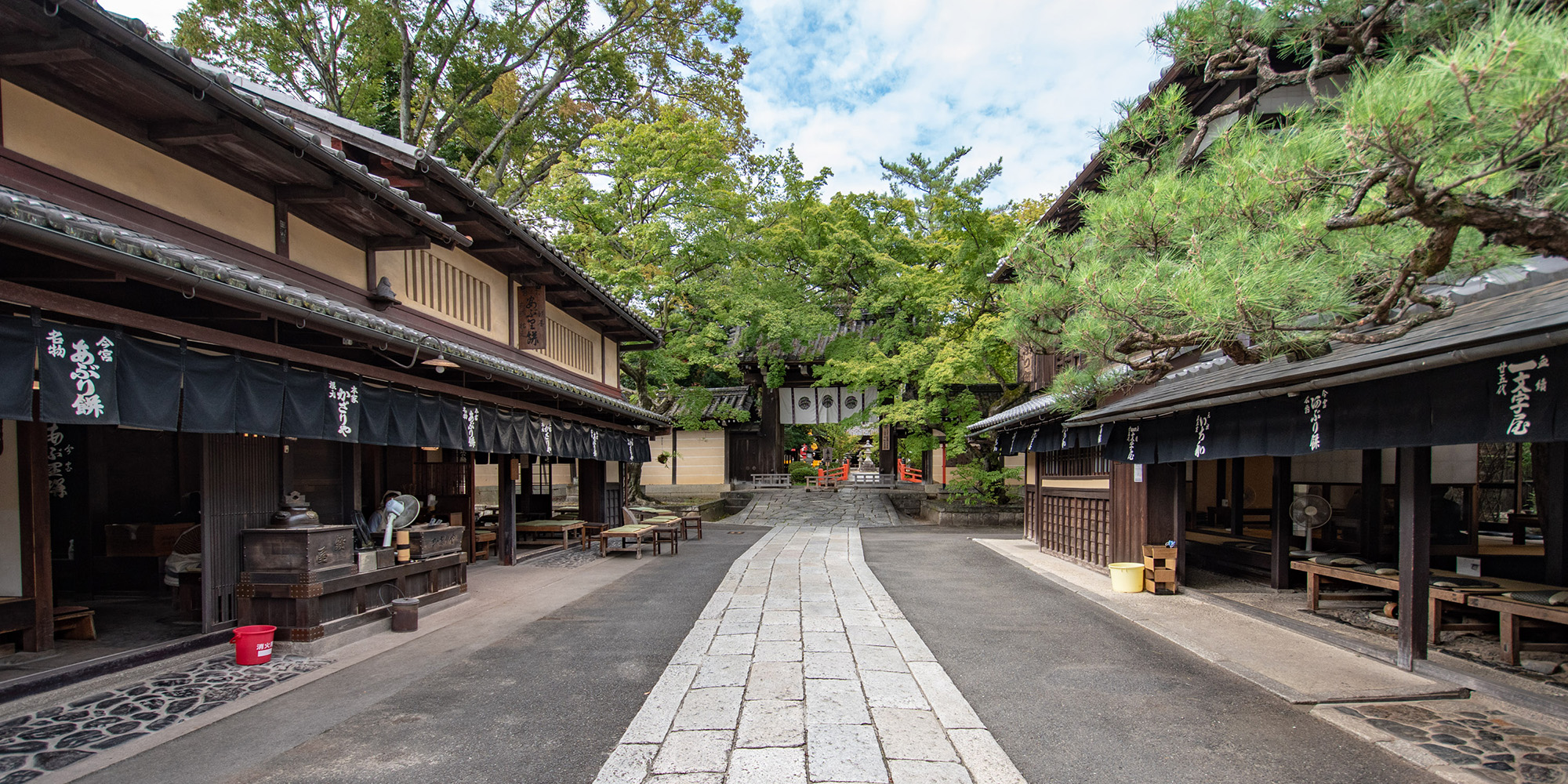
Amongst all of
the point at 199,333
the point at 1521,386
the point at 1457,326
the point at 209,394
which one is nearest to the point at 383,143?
the point at 199,333

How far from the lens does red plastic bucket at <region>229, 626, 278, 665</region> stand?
241 inches

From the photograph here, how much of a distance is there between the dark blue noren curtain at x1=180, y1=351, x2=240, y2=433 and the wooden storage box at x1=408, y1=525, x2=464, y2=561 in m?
3.19

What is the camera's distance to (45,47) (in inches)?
174

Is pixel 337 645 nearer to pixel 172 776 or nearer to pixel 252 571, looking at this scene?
pixel 252 571

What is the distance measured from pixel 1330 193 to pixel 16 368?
26.3 feet

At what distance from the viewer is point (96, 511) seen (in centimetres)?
913

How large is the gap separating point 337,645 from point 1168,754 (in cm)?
741

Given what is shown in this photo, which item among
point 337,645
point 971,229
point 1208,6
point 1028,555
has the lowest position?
point 1028,555

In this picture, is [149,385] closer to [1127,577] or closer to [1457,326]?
[1457,326]

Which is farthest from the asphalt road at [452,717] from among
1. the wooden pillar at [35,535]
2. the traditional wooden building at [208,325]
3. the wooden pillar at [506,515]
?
the wooden pillar at [506,515]

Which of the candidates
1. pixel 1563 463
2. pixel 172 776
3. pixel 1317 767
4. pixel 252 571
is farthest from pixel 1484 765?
pixel 252 571

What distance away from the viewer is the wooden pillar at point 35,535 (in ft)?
20.1

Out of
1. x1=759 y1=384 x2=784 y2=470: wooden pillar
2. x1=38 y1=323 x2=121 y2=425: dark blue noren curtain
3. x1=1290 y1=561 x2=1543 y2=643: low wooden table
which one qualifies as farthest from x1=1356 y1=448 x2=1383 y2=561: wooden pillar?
x1=759 y1=384 x2=784 y2=470: wooden pillar

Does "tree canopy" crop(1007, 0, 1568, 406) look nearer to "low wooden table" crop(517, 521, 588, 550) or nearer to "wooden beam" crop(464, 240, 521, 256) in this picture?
"wooden beam" crop(464, 240, 521, 256)
